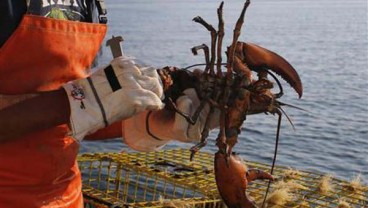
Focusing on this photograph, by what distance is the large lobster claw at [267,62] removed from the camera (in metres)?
3.15

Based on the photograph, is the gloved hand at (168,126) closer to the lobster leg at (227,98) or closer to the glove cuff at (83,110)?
the lobster leg at (227,98)

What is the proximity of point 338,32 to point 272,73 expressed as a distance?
4582cm

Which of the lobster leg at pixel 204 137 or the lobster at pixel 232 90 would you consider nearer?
the lobster at pixel 232 90

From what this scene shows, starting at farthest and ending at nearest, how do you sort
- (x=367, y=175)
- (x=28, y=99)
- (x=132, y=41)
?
(x=132, y=41)
(x=367, y=175)
(x=28, y=99)

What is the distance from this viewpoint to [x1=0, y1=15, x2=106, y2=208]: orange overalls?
2668 mm

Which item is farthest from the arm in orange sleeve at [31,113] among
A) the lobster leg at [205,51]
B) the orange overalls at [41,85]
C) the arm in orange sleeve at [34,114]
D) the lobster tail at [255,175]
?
the lobster tail at [255,175]

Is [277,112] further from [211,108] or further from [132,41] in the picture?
[132,41]

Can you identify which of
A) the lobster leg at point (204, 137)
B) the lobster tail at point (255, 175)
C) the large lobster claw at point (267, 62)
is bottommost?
the lobster tail at point (255, 175)

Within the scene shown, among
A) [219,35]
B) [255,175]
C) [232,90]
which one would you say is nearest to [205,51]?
[219,35]

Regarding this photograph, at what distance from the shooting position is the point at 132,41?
1547 inches

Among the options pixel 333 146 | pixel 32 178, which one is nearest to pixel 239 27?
pixel 32 178

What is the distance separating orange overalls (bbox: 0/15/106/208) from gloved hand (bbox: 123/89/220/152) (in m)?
0.53

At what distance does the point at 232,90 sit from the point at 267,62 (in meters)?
Result: 0.25

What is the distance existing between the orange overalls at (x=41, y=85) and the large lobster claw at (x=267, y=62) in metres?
0.83
